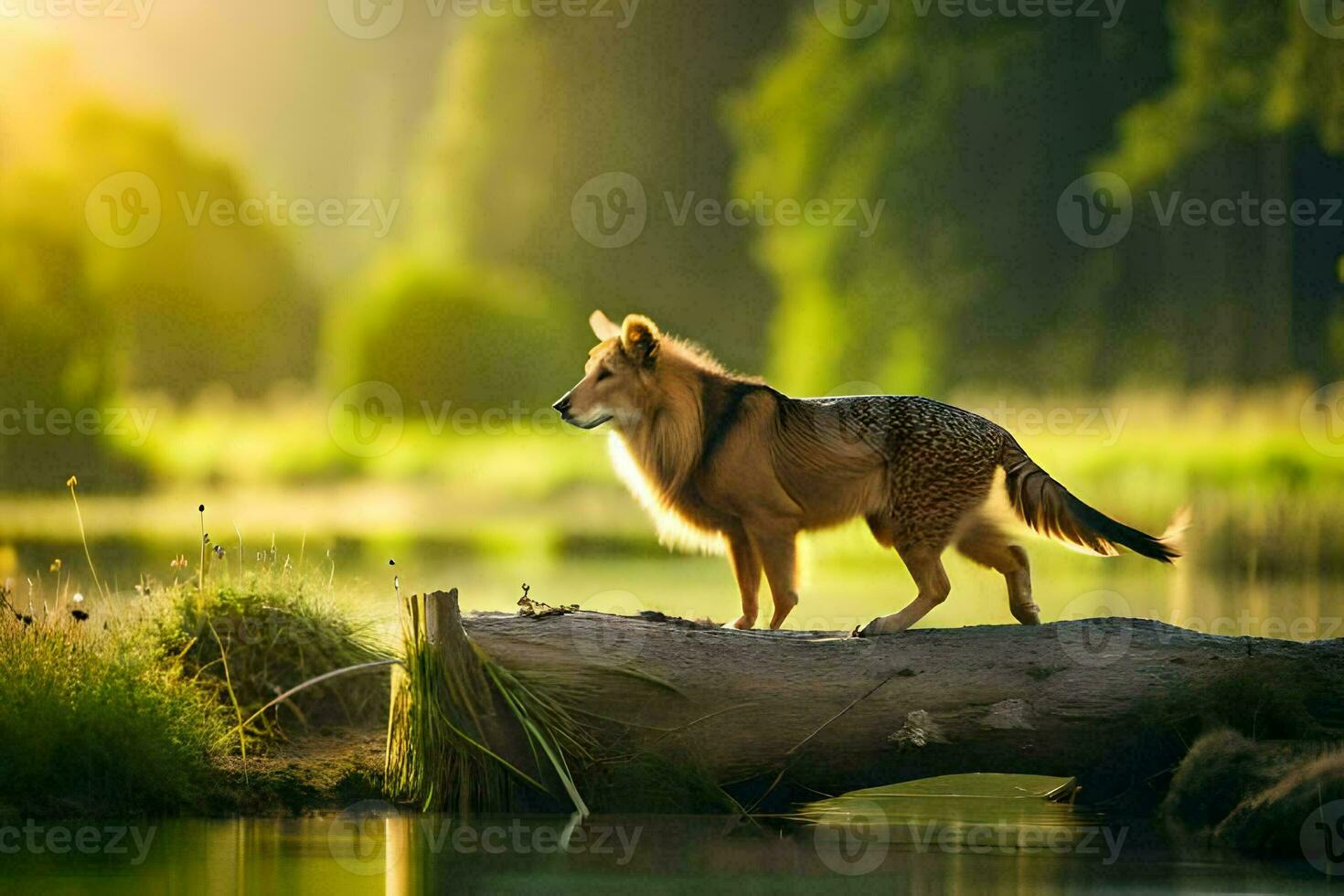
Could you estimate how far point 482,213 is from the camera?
35469 millimetres

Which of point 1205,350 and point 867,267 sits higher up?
point 867,267

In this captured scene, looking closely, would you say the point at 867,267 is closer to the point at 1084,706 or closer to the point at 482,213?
the point at 482,213

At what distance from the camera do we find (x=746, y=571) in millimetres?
9031

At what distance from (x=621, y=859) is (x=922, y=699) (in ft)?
6.45

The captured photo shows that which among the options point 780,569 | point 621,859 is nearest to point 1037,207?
point 780,569

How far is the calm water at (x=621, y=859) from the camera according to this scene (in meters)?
6.00

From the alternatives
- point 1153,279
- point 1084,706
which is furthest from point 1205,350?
point 1084,706

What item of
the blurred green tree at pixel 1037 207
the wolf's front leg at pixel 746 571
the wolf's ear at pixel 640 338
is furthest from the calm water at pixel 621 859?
the blurred green tree at pixel 1037 207

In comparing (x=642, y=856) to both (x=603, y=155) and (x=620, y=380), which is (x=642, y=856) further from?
(x=603, y=155)

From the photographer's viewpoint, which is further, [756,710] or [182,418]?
[182,418]

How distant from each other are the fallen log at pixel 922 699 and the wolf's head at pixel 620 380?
1.54 meters

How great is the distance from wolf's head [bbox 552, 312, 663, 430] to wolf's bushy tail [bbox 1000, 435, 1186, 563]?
2068 mm

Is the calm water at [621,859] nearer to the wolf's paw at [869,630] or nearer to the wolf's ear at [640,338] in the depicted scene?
the wolf's paw at [869,630]

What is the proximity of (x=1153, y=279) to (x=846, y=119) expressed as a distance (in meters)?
6.51
